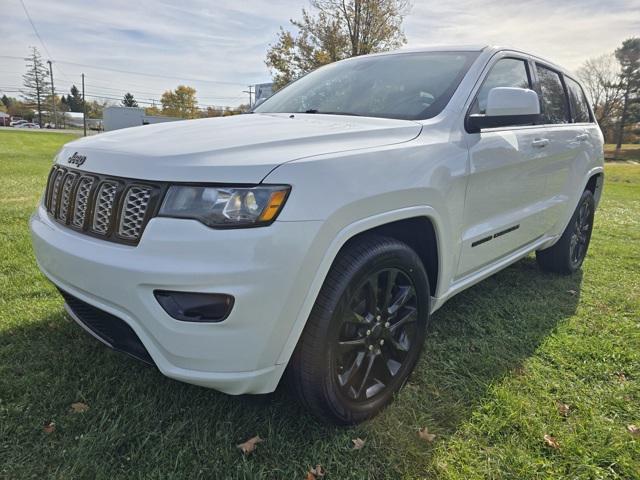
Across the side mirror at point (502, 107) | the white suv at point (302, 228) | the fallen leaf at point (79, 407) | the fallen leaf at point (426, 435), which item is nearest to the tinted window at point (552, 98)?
the white suv at point (302, 228)

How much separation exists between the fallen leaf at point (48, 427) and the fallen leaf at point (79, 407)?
103 millimetres

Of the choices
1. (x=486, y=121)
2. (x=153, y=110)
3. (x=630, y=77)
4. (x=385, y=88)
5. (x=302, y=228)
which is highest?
(x=630, y=77)

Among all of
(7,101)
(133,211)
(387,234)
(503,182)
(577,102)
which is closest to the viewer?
(133,211)

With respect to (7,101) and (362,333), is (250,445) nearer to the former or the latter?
(362,333)

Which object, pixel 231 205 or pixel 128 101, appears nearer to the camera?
pixel 231 205

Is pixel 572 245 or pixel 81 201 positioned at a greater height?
pixel 81 201

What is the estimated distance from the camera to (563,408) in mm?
2377

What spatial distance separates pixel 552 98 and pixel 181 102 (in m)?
67.3

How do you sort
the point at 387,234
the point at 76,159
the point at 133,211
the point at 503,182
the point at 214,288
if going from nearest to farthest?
the point at 214,288, the point at 133,211, the point at 76,159, the point at 387,234, the point at 503,182

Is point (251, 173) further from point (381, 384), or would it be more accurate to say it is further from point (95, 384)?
point (95, 384)

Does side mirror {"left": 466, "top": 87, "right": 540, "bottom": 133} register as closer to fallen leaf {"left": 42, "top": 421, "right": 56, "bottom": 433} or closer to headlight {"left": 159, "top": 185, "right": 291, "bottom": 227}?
headlight {"left": 159, "top": 185, "right": 291, "bottom": 227}

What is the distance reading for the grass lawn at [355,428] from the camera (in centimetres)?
192

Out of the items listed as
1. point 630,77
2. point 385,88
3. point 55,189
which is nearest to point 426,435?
point 385,88

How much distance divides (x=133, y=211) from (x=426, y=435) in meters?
1.59
